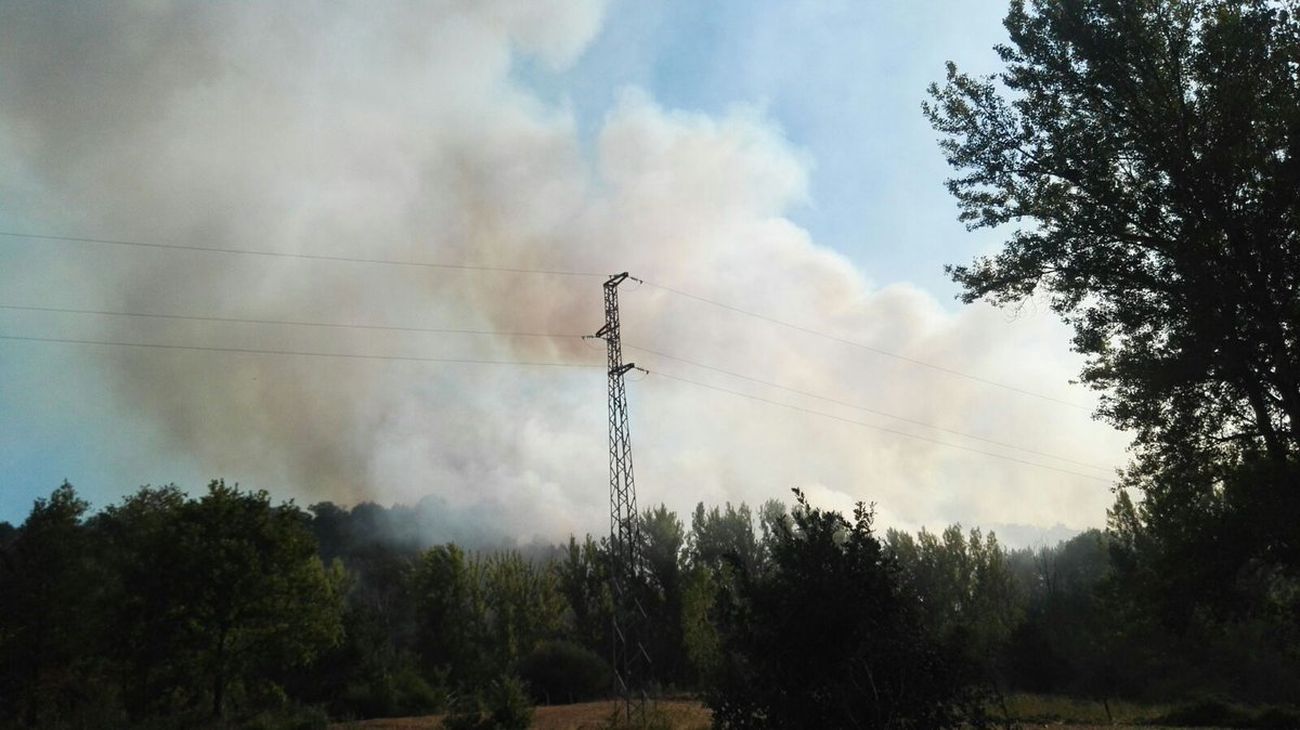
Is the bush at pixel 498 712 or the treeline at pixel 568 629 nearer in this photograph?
the treeline at pixel 568 629

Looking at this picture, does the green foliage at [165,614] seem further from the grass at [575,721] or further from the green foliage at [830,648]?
the green foliage at [830,648]

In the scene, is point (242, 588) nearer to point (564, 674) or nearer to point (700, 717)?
point (700, 717)

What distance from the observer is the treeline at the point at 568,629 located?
7.40 metres

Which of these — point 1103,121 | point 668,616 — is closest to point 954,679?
point 1103,121

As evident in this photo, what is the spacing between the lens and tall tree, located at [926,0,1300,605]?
13.6m

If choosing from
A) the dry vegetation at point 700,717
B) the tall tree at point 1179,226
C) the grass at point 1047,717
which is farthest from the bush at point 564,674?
the tall tree at point 1179,226

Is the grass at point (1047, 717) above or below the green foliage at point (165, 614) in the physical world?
below

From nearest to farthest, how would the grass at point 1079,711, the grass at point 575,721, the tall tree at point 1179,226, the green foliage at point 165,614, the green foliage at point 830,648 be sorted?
1. the green foliage at point 830,648
2. the tall tree at point 1179,226
3. the grass at point 575,721
4. the green foliage at point 165,614
5. the grass at point 1079,711

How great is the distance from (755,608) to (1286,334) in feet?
37.7

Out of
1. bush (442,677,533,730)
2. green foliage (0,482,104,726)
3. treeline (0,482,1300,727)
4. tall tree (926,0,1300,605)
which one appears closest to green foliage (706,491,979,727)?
treeline (0,482,1300,727)

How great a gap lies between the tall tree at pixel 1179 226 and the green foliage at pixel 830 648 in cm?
986

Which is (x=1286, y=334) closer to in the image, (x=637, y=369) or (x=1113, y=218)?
(x=1113, y=218)

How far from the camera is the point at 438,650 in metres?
58.0

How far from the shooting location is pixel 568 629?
62469 millimetres
